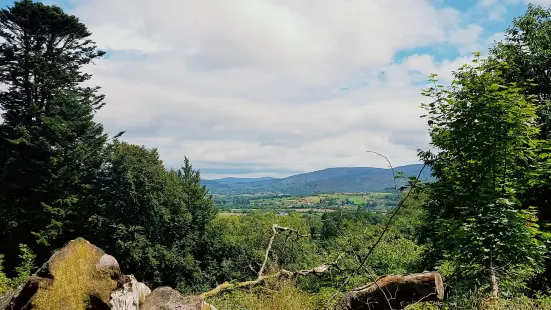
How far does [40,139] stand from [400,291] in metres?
25.1

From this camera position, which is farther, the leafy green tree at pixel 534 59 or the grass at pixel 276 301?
the leafy green tree at pixel 534 59

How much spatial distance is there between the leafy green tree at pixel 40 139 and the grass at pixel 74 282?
20566 millimetres

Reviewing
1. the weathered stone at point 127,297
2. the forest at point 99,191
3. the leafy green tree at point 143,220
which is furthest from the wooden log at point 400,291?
the leafy green tree at point 143,220

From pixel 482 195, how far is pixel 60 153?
84.6ft

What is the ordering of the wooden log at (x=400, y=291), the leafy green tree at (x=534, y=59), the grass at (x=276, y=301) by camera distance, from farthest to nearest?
the leafy green tree at (x=534, y=59)
the wooden log at (x=400, y=291)
the grass at (x=276, y=301)

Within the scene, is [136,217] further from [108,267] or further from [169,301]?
[169,301]

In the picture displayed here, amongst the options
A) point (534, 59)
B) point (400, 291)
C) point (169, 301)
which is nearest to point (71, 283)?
point (169, 301)

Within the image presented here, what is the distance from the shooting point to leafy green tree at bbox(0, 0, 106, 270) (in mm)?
25250

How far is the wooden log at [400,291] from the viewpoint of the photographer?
675 centimetres

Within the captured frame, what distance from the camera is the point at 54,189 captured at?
2591 centimetres

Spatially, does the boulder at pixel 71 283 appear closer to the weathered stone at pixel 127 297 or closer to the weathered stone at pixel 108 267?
the weathered stone at pixel 108 267

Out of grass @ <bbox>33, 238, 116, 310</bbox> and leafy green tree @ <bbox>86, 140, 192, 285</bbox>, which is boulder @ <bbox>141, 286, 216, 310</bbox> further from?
leafy green tree @ <bbox>86, 140, 192, 285</bbox>

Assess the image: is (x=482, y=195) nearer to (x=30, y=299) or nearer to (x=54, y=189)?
(x=30, y=299)

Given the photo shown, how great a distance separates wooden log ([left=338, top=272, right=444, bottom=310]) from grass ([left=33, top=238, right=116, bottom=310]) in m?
4.00
